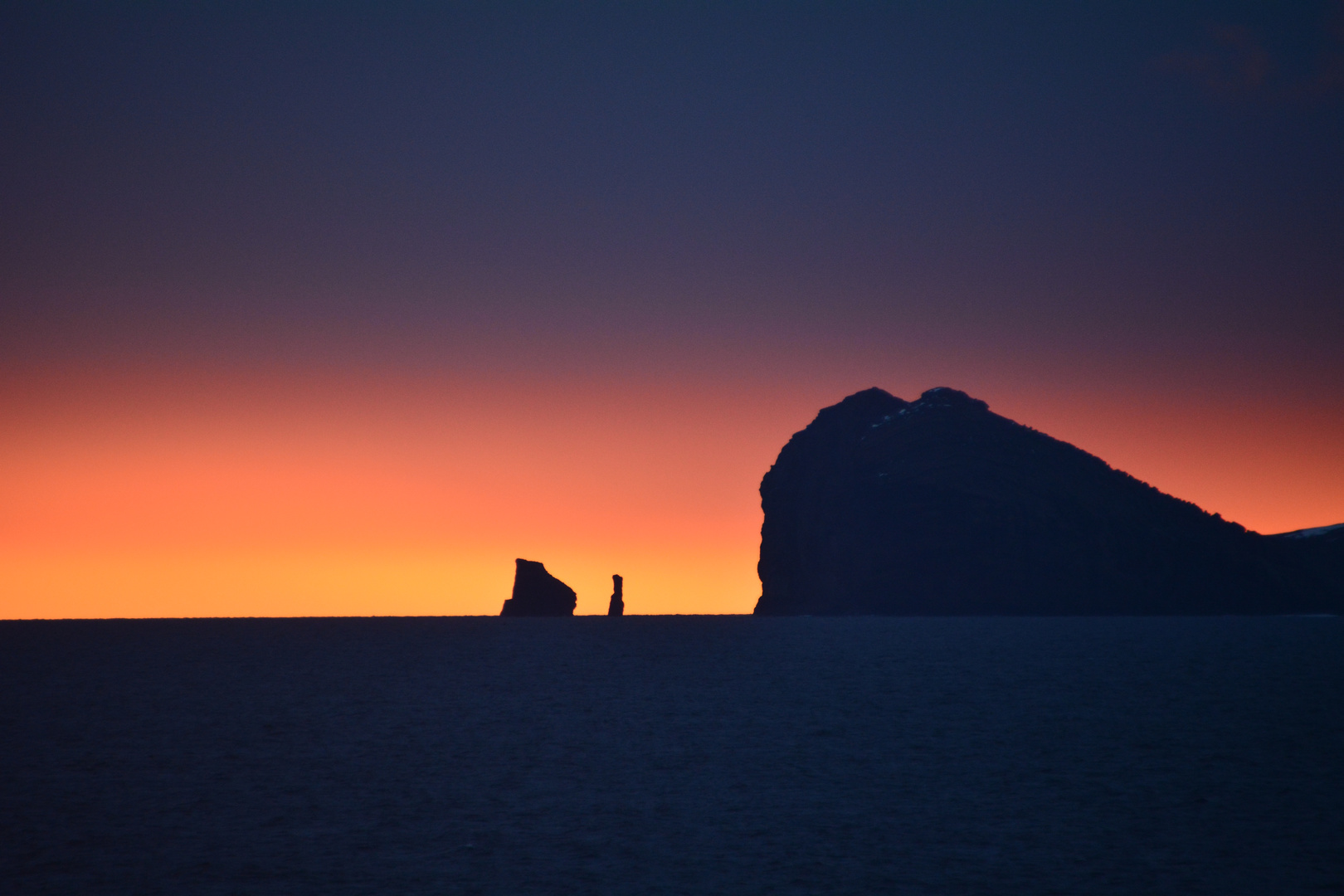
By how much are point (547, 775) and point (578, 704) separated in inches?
947

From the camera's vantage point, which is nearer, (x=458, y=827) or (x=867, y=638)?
(x=458, y=827)

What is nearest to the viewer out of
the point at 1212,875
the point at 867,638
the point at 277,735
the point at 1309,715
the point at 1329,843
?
the point at 1212,875

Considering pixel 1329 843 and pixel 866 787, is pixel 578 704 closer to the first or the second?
pixel 866 787

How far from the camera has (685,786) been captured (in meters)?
32.0

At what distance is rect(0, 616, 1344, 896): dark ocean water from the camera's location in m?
21.7

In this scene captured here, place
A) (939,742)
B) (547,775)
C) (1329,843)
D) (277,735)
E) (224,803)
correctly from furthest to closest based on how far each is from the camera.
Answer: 1. (277,735)
2. (939,742)
3. (547,775)
4. (224,803)
5. (1329,843)

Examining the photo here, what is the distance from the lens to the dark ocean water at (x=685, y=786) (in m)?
21.7

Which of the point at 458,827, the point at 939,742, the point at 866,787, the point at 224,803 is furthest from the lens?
the point at 939,742

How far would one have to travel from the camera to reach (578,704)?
57.8 metres

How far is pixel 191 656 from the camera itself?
117000 mm

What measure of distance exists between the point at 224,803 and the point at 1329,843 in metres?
27.3

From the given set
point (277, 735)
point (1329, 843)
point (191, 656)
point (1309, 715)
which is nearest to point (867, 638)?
point (191, 656)

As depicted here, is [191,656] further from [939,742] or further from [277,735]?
[939,742]

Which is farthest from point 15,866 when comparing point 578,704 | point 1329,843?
point 578,704
